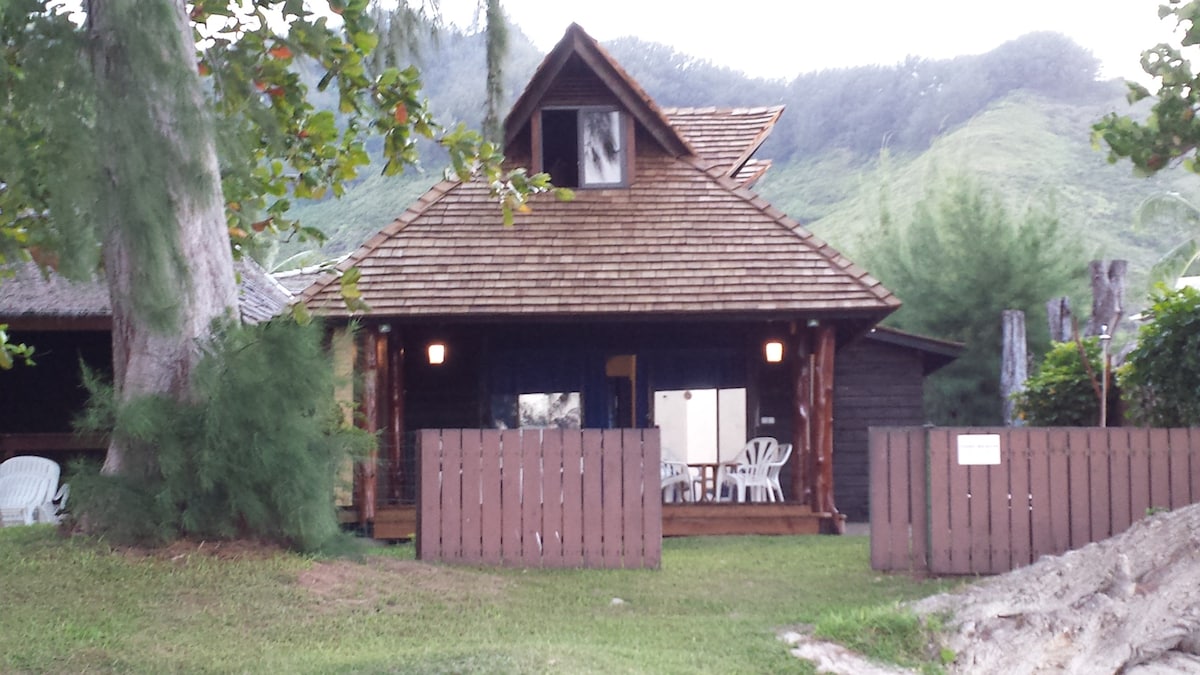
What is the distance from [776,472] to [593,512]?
17.3ft

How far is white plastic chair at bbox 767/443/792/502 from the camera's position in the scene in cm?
1552

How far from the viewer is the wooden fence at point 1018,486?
10.4 metres

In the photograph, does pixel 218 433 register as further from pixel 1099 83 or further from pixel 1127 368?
pixel 1099 83

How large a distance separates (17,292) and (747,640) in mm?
10789

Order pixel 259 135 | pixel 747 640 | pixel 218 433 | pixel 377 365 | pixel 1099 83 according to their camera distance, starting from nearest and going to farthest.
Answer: pixel 747 640 < pixel 218 433 < pixel 259 135 < pixel 377 365 < pixel 1099 83

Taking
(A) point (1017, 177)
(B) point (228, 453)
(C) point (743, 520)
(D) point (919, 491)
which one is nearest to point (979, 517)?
(D) point (919, 491)

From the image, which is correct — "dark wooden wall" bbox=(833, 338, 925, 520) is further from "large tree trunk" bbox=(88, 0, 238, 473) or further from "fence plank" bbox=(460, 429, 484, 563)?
"large tree trunk" bbox=(88, 0, 238, 473)

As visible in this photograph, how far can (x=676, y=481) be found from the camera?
15.6 metres

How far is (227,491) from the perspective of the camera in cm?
871

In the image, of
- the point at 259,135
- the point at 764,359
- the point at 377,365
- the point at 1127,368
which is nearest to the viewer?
the point at 259,135

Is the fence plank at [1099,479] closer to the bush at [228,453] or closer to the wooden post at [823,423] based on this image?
the wooden post at [823,423]

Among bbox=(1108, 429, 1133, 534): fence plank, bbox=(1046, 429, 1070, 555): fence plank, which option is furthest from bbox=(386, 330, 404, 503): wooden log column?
bbox=(1108, 429, 1133, 534): fence plank

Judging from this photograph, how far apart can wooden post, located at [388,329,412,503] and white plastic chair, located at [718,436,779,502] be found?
4.08m

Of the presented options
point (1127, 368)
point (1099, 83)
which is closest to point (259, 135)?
point (1127, 368)
